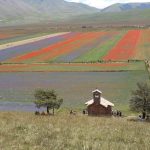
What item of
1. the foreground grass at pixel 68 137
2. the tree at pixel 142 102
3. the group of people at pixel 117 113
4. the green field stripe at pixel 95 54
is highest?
the green field stripe at pixel 95 54

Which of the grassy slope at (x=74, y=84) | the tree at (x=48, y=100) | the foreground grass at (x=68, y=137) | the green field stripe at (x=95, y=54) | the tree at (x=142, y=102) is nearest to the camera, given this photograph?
the foreground grass at (x=68, y=137)

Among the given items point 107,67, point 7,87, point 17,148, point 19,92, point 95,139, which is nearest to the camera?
point 17,148

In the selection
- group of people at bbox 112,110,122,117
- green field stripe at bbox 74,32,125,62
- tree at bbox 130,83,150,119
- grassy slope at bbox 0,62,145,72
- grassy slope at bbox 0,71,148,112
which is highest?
green field stripe at bbox 74,32,125,62

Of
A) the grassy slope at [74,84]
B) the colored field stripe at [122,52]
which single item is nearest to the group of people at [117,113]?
the grassy slope at [74,84]

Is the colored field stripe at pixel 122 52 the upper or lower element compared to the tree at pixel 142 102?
upper

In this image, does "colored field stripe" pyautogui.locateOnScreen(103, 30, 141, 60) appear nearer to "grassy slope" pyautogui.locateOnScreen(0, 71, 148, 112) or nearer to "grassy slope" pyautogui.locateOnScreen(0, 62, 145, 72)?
"grassy slope" pyautogui.locateOnScreen(0, 62, 145, 72)

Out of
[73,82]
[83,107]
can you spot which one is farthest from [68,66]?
[83,107]

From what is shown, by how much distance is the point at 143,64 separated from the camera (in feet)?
236

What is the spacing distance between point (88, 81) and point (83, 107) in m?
15.0

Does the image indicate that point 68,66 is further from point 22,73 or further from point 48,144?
point 48,144

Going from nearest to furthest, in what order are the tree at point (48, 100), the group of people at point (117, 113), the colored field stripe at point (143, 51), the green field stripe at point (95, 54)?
the group of people at point (117, 113)
the tree at point (48, 100)
the green field stripe at point (95, 54)
the colored field stripe at point (143, 51)

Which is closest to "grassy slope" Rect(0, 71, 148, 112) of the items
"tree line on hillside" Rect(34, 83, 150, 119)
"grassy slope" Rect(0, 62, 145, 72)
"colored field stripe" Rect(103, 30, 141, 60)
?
"tree line on hillside" Rect(34, 83, 150, 119)

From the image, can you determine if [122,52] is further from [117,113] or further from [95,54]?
[117,113]

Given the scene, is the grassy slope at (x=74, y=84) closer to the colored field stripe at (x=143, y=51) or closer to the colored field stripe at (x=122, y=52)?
the colored field stripe at (x=122, y=52)
